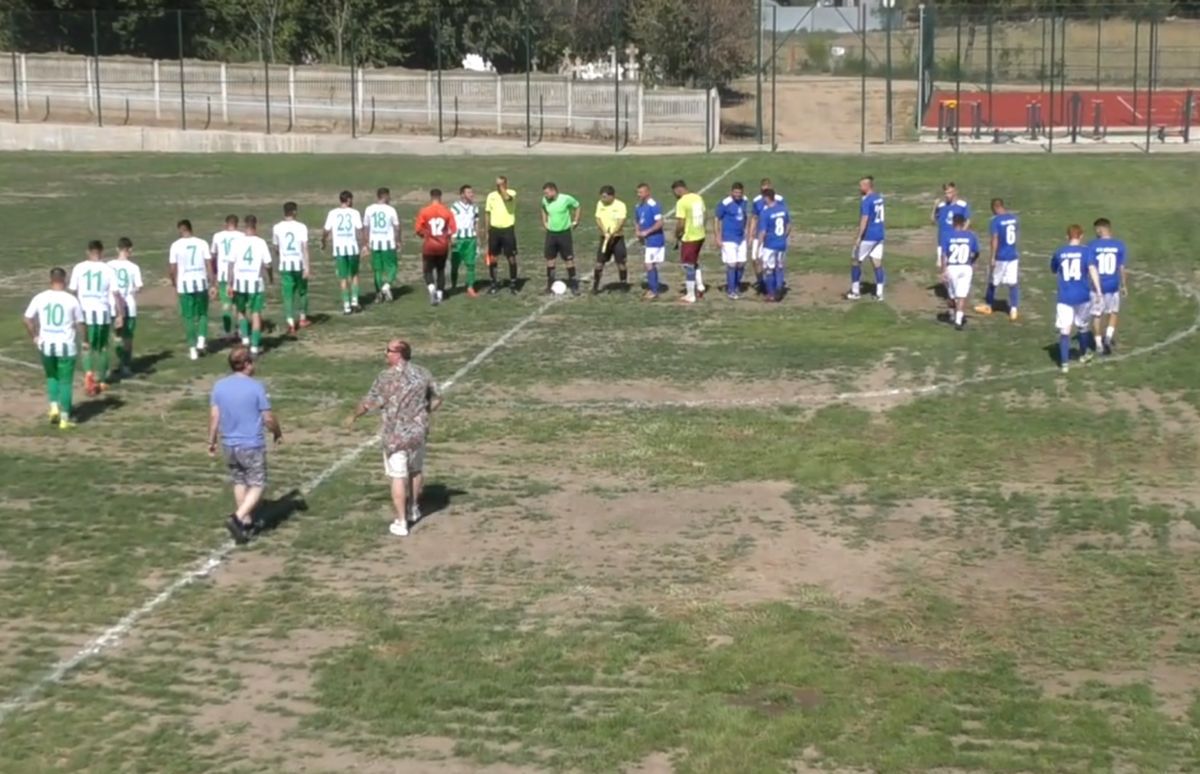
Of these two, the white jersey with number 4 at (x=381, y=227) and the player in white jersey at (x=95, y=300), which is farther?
the white jersey with number 4 at (x=381, y=227)

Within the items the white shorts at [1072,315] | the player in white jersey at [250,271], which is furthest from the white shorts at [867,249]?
the player in white jersey at [250,271]

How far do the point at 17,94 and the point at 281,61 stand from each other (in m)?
11.3

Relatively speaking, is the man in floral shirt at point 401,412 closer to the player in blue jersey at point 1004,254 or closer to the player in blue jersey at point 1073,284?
the player in blue jersey at point 1073,284

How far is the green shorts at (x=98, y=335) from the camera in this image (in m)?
21.6

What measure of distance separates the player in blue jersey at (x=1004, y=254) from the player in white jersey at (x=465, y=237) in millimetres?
8464

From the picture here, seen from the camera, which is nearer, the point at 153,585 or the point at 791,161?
the point at 153,585

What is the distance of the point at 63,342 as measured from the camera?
19.8 metres

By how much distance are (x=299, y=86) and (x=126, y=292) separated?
43.2m

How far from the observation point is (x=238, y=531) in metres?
15.7

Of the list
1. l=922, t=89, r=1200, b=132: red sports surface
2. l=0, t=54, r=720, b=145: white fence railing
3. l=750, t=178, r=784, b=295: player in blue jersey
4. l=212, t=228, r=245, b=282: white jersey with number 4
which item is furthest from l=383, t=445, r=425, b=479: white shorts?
l=922, t=89, r=1200, b=132: red sports surface

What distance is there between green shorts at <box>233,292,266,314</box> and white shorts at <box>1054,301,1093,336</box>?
1077 cm

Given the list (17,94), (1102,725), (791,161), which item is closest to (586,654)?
(1102,725)

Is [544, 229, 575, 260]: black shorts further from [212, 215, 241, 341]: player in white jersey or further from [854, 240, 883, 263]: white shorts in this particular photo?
[212, 215, 241, 341]: player in white jersey

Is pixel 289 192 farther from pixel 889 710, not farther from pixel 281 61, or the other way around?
pixel 889 710
